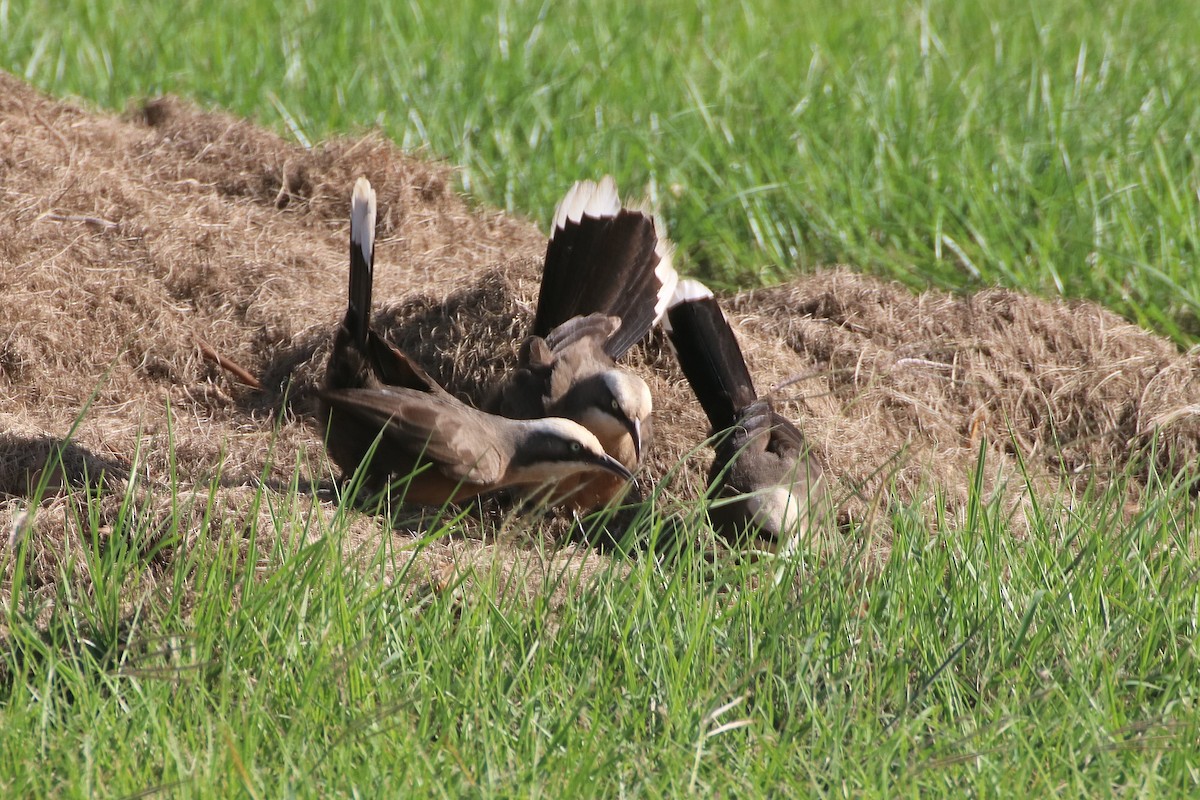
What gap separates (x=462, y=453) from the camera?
4391mm

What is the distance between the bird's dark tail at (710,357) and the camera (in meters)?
4.92

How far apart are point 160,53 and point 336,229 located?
2.82m

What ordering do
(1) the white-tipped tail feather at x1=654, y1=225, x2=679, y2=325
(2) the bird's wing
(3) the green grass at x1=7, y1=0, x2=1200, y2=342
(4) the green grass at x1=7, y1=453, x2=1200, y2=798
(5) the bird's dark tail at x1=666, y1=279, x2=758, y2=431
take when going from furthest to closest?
(3) the green grass at x1=7, y1=0, x2=1200, y2=342
(1) the white-tipped tail feather at x1=654, y1=225, x2=679, y2=325
(5) the bird's dark tail at x1=666, y1=279, x2=758, y2=431
(2) the bird's wing
(4) the green grass at x1=7, y1=453, x2=1200, y2=798

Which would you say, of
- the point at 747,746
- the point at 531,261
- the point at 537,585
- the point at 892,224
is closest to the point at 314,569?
the point at 537,585

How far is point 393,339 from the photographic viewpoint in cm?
532

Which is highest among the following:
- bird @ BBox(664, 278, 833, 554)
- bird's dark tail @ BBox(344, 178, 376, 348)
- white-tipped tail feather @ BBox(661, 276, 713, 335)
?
bird's dark tail @ BBox(344, 178, 376, 348)

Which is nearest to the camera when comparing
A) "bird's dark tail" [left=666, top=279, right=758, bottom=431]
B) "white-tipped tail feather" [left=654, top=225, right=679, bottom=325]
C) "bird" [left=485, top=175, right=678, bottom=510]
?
"bird" [left=485, top=175, right=678, bottom=510]

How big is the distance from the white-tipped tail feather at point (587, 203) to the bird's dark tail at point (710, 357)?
451 mm

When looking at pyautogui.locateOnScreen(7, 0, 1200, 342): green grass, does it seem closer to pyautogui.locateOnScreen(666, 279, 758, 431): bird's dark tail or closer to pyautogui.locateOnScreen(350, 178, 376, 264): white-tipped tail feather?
pyautogui.locateOnScreen(666, 279, 758, 431): bird's dark tail

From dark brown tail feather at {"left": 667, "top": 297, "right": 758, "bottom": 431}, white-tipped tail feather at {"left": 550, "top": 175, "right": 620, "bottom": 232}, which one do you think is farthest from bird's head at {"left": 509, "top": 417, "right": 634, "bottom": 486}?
white-tipped tail feather at {"left": 550, "top": 175, "right": 620, "bottom": 232}

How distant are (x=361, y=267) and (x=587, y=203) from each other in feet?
Answer: 3.43

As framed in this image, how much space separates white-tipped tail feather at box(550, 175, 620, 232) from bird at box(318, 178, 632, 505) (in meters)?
0.80

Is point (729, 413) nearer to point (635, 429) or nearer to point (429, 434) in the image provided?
point (635, 429)

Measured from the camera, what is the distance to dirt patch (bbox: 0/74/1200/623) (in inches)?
196
